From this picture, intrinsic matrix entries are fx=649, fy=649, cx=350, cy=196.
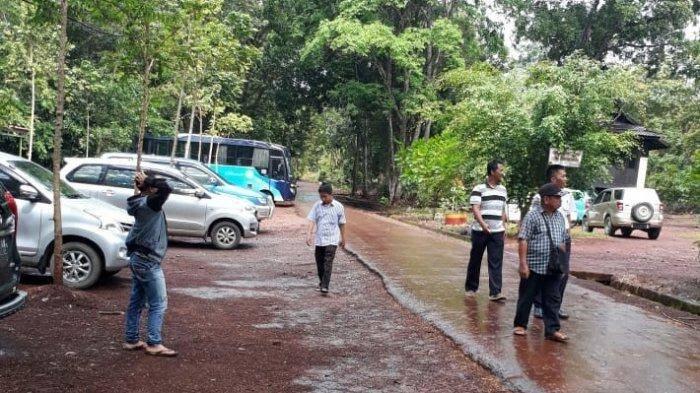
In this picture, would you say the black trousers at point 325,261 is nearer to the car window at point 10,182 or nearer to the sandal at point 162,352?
the sandal at point 162,352

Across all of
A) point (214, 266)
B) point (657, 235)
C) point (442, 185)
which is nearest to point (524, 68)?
point (442, 185)

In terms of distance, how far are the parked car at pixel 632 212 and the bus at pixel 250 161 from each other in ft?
44.3

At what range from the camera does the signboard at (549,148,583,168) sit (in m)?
16.4

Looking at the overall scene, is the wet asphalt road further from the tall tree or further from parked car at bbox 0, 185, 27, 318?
the tall tree

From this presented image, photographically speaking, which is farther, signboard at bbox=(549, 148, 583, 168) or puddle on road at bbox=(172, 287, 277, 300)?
signboard at bbox=(549, 148, 583, 168)

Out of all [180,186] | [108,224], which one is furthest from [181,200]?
[108,224]

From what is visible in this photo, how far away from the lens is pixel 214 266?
1166 centimetres

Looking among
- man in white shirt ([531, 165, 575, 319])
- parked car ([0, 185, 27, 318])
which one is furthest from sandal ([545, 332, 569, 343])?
parked car ([0, 185, 27, 318])

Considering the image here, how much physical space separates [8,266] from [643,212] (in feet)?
66.2

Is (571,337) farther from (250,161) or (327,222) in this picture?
(250,161)

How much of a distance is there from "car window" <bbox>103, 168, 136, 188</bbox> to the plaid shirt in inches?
358

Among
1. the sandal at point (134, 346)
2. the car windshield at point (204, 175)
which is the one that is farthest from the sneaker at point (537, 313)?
the car windshield at point (204, 175)

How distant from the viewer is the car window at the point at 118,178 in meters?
13.2

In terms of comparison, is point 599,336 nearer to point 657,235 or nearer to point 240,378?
point 240,378
